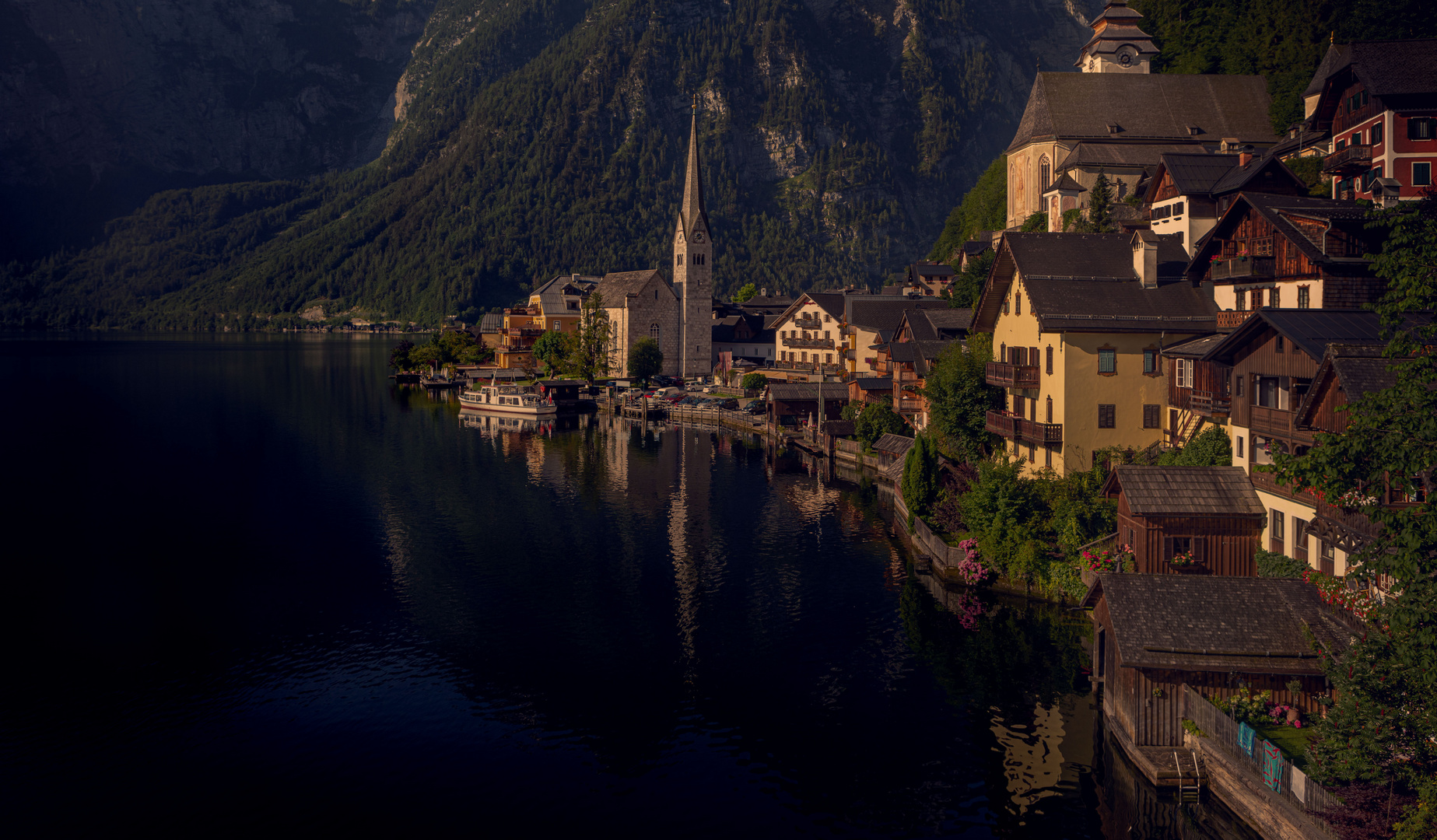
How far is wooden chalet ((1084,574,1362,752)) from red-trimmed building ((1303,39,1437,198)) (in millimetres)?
34742

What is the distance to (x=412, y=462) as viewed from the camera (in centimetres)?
8225

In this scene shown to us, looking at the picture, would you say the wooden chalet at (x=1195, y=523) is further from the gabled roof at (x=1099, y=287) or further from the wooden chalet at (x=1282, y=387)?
the gabled roof at (x=1099, y=287)

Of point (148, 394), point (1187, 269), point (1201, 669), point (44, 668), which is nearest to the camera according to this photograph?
point (1201, 669)

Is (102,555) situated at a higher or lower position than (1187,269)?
lower

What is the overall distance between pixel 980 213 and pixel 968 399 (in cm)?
7106

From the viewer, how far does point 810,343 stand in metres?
125

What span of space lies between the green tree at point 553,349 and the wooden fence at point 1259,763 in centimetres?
12914

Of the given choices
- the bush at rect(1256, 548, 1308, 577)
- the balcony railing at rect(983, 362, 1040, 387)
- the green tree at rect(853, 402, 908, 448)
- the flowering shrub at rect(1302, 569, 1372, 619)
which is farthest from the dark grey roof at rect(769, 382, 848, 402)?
the flowering shrub at rect(1302, 569, 1372, 619)

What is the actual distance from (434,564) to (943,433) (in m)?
30.1

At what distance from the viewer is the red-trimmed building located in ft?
180

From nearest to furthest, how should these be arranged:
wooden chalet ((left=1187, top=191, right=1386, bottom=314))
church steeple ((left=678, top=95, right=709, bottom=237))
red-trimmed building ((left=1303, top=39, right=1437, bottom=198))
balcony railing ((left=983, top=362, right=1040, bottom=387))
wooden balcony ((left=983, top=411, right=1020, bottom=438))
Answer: wooden chalet ((left=1187, top=191, right=1386, bottom=314))
balcony railing ((left=983, top=362, right=1040, bottom=387))
wooden balcony ((left=983, top=411, right=1020, bottom=438))
red-trimmed building ((left=1303, top=39, right=1437, bottom=198))
church steeple ((left=678, top=95, right=709, bottom=237))

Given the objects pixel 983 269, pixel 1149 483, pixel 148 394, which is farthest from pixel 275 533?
pixel 148 394

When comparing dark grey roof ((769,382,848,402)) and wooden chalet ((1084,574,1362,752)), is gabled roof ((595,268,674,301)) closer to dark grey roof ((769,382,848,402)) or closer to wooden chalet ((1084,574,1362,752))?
dark grey roof ((769,382,848,402))

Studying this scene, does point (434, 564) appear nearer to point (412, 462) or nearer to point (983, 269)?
point (412, 462)
